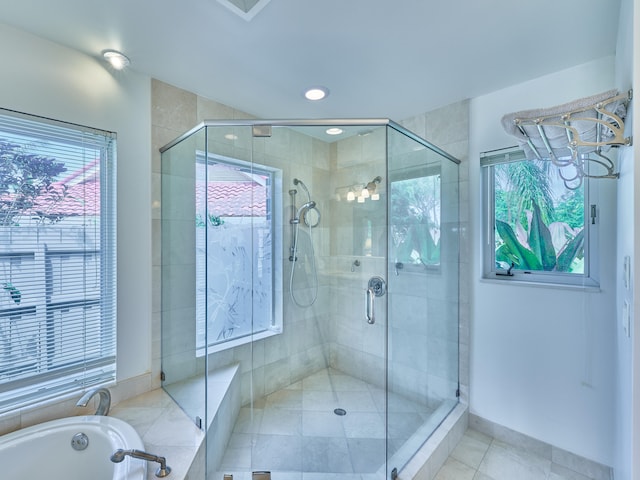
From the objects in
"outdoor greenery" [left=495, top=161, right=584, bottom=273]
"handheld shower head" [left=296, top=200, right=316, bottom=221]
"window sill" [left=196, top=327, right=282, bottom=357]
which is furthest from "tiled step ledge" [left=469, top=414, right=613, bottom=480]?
"handheld shower head" [left=296, top=200, right=316, bottom=221]

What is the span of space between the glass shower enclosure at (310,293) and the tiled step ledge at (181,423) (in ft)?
0.05

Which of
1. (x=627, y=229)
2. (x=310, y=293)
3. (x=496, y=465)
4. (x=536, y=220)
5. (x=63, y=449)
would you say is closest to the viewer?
(x=627, y=229)

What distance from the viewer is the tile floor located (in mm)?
1628

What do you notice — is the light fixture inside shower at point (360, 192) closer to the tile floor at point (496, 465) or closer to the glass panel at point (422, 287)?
the glass panel at point (422, 287)

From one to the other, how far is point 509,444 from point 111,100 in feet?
10.7

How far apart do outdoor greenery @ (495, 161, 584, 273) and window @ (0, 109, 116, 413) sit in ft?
8.20

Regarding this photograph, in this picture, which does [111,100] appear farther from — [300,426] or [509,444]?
[509,444]

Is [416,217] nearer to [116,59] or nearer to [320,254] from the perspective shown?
[320,254]

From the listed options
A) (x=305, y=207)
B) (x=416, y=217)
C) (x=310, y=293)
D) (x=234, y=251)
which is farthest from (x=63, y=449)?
(x=416, y=217)

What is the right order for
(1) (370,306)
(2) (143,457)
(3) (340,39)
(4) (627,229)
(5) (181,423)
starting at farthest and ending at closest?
(1) (370,306)
(5) (181,423)
(3) (340,39)
(2) (143,457)
(4) (627,229)

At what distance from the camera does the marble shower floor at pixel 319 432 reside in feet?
5.06

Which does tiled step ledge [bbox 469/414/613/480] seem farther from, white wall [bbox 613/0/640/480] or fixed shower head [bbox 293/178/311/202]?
fixed shower head [bbox 293/178/311/202]

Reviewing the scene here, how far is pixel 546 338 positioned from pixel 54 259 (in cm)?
281

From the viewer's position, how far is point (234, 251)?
1.84 meters
